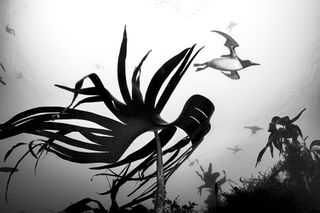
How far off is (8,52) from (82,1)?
10536 millimetres

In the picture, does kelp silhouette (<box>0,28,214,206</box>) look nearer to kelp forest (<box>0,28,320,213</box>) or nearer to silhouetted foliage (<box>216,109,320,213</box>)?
kelp forest (<box>0,28,320,213</box>)

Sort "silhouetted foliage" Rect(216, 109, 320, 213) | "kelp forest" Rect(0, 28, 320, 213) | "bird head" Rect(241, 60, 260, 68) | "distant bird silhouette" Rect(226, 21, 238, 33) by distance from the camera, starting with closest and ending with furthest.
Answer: "kelp forest" Rect(0, 28, 320, 213)
"bird head" Rect(241, 60, 260, 68)
"silhouetted foliage" Rect(216, 109, 320, 213)
"distant bird silhouette" Rect(226, 21, 238, 33)

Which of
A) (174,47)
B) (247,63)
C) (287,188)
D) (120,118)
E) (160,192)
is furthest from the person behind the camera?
(174,47)

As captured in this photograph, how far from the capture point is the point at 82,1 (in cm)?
1647

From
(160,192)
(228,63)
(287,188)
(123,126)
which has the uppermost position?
(228,63)

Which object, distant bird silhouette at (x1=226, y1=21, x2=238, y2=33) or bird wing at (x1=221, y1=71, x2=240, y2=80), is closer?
bird wing at (x1=221, y1=71, x2=240, y2=80)

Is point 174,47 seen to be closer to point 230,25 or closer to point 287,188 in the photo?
point 230,25

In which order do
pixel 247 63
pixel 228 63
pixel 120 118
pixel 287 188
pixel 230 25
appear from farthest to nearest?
pixel 230 25 < pixel 287 188 < pixel 228 63 < pixel 247 63 < pixel 120 118

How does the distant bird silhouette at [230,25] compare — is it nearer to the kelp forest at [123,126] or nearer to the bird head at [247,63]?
the bird head at [247,63]

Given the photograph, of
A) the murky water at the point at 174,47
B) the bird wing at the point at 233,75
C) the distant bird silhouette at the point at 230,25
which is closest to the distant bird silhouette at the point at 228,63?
the bird wing at the point at 233,75

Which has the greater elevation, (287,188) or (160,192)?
(287,188)

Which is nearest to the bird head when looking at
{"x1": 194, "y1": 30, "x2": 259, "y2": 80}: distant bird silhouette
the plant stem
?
{"x1": 194, "y1": 30, "x2": 259, "y2": 80}: distant bird silhouette

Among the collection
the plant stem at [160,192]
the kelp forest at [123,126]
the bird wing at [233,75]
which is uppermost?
the bird wing at [233,75]

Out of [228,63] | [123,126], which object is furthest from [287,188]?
[123,126]
